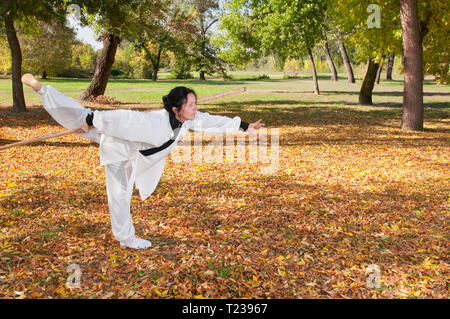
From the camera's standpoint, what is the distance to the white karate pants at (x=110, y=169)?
3877mm

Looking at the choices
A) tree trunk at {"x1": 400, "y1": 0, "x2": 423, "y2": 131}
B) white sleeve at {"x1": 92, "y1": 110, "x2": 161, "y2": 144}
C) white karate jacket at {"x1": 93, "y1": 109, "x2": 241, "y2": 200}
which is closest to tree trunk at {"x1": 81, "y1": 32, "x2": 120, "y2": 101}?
tree trunk at {"x1": 400, "y1": 0, "x2": 423, "y2": 131}

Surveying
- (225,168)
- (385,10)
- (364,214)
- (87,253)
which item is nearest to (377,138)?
(385,10)

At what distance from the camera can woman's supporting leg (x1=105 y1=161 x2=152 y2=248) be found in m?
4.55

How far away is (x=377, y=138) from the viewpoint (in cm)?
1343

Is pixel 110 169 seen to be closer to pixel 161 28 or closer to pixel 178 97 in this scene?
pixel 178 97

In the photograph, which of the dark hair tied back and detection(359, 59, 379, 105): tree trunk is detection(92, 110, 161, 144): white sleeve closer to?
the dark hair tied back

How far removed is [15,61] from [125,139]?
14152 mm

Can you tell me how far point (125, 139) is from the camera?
4.33m

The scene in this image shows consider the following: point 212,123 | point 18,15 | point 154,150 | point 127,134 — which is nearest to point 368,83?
point 18,15

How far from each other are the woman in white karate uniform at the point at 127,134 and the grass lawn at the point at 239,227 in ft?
2.58

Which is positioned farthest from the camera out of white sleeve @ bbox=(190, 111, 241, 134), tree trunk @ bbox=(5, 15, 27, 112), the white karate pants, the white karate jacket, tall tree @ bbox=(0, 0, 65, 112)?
tree trunk @ bbox=(5, 15, 27, 112)

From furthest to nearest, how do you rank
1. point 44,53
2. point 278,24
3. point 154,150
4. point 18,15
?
1. point 44,53
2. point 278,24
3. point 18,15
4. point 154,150

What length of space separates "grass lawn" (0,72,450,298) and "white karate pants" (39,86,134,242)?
0.47m

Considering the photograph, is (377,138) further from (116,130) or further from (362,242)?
(116,130)
